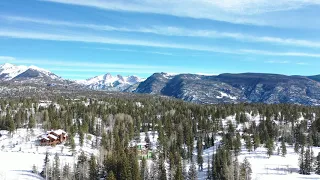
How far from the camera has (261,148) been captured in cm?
19612

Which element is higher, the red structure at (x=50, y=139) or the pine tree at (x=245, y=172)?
the red structure at (x=50, y=139)

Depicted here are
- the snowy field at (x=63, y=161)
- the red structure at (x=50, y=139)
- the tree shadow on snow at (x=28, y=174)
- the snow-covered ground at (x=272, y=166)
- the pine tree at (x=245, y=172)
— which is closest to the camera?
the tree shadow on snow at (x=28, y=174)

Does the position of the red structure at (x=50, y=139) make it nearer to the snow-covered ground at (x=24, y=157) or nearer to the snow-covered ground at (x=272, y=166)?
the snow-covered ground at (x=24, y=157)

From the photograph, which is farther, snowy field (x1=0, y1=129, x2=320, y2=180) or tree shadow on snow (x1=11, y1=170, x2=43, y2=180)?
snowy field (x1=0, y1=129, x2=320, y2=180)

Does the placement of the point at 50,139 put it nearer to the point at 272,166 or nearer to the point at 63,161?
the point at 63,161

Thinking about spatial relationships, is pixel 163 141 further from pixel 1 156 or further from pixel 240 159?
pixel 1 156

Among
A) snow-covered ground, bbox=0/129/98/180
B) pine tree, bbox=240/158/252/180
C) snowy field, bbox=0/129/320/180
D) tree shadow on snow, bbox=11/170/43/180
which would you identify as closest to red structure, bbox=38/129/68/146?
snow-covered ground, bbox=0/129/98/180

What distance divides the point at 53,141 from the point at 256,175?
10949 cm

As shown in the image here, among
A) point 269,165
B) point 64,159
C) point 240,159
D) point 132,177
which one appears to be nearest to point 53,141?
point 64,159

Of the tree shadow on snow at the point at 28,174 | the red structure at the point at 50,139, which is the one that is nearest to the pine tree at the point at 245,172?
the tree shadow on snow at the point at 28,174

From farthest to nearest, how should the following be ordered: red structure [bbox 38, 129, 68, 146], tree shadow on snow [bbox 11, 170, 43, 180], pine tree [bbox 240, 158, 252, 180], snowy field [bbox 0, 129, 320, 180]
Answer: red structure [bbox 38, 129, 68, 146] → snowy field [bbox 0, 129, 320, 180] → pine tree [bbox 240, 158, 252, 180] → tree shadow on snow [bbox 11, 170, 43, 180]

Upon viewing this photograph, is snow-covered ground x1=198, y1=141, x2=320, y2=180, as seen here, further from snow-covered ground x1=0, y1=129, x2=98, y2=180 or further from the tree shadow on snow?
snow-covered ground x1=0, y1=129, x2=98, y2=180

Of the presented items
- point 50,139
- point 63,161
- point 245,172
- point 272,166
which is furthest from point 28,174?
point 272,166

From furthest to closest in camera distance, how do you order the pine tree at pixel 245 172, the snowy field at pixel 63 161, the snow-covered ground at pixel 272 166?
1. the snow-covered ground at pixel 272 166
2. the snowy field at pixel 63 161
3. the pine tree at pixel 245 172
